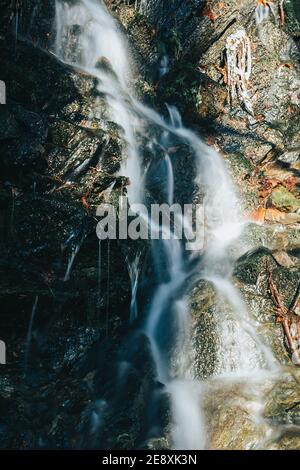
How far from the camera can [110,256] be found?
→ 639cm

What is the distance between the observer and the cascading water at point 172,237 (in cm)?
611

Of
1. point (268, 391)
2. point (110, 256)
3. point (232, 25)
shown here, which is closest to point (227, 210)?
point (110, 256)

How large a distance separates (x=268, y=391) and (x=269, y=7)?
33.0ft

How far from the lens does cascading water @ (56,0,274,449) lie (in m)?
6.11

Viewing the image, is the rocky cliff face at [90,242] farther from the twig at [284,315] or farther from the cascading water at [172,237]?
the cascading water at [172,237]

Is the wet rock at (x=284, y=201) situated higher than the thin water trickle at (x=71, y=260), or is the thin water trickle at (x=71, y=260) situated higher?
the wet rock at (x=284, y=201)

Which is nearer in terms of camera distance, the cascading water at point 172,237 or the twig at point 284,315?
the cascading water at point 172,237

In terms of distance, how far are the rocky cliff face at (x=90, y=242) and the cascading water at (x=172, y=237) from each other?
238mm

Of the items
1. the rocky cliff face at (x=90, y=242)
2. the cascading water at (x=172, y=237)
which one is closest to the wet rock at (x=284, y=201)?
the rocky cliff face at (x=90, y=242)

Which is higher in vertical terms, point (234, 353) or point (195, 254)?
point (195, 254)

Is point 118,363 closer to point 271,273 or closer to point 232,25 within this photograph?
point 271,273

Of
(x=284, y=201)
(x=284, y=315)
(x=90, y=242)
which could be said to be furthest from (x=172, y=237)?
(x=284, y=201)

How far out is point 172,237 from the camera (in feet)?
27.0

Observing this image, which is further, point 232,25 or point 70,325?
point 232,25
